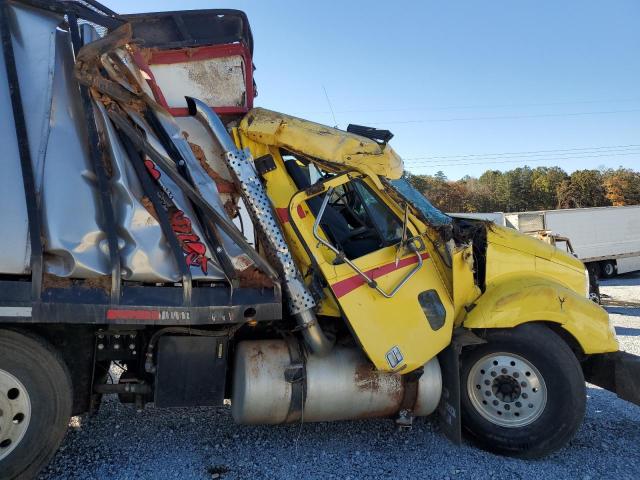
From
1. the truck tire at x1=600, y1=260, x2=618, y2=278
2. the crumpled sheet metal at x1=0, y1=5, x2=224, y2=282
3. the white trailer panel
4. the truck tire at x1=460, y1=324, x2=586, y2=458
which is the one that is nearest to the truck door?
the truck tire at x1=460, y1=324, x2=586, y2=458

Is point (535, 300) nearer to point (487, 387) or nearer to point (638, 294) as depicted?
point (487, 387)

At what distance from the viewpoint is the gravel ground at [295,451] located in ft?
11.8

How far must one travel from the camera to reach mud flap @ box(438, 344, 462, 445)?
3.88m

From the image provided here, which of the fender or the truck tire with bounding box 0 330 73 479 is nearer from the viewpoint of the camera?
the truck tire with bounding box 0 330 73 479

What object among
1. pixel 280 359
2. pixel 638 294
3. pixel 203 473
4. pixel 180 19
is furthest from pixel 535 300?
pixel 638 294

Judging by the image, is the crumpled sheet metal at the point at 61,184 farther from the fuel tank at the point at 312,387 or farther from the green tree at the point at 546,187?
the green tree at the point at 546,187

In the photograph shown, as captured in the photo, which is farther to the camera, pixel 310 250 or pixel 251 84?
pixel 251 84

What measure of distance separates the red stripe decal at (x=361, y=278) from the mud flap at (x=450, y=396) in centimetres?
78

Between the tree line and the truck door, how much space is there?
43.2 metres

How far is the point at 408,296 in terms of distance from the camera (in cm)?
395

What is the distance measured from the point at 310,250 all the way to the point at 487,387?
186cm

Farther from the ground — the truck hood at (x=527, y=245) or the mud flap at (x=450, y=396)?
the truck hood at (x=527, y=245)

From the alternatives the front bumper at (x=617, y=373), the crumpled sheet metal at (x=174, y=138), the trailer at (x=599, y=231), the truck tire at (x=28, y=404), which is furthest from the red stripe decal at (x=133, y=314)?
the trailer at (x=599, y=231)

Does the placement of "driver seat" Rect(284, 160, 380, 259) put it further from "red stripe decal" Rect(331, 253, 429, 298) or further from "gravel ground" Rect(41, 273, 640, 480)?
"gravel ground" Rect(41, 273, 640, 480)
